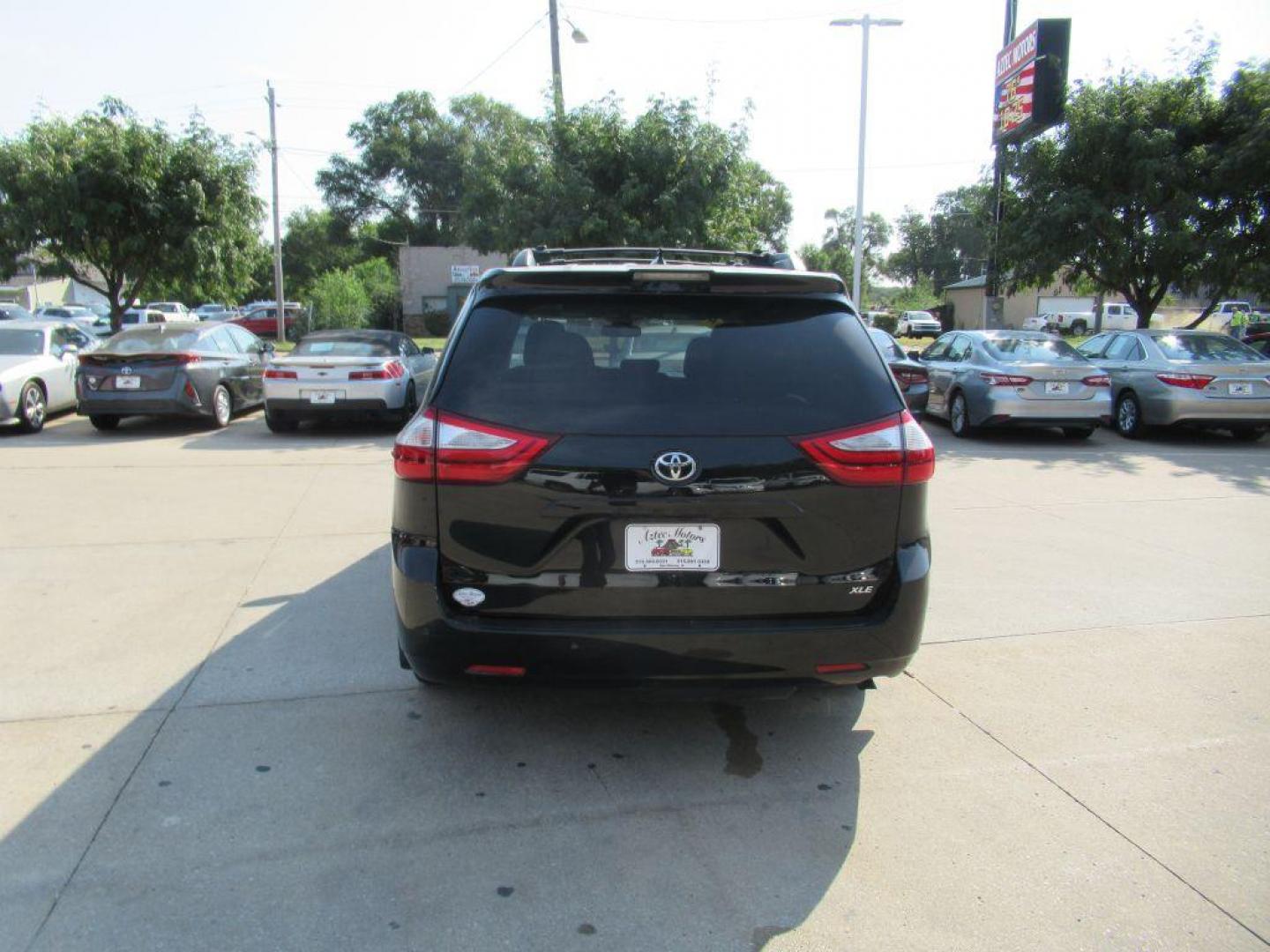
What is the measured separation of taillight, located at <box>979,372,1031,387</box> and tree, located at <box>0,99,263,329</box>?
1420 cm

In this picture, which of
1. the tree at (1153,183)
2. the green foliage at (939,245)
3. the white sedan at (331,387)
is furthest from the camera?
the green foliage at (939,245)

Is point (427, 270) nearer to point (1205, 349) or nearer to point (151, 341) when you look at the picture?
point (151, 341)

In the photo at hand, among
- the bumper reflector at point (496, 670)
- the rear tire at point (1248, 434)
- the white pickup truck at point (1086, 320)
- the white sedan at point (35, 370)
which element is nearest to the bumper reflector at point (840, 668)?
the bumper reflector at point (496, 670)

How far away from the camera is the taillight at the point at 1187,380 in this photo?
37.9 ft

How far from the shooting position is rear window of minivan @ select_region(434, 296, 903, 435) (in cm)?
303

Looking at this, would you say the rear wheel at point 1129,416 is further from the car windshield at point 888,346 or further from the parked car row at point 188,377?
the parked car row at point 188,377

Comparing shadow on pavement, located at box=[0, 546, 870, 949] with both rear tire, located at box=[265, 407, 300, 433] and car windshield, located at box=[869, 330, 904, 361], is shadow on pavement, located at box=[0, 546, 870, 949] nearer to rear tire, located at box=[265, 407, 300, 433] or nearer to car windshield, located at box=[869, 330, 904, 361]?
rear tire, located at box=[265, 407, 300, 433]

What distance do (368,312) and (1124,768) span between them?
35.2m

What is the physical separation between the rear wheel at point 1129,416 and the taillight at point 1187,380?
1.86 feet

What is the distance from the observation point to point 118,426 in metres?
12.6

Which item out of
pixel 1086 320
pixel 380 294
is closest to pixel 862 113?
pixel 380 294

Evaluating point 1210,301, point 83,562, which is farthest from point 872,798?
point 1210,301

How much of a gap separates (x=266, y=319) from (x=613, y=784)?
Result: 1651 inches

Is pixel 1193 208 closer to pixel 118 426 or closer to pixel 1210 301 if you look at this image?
pixel 1210 301
